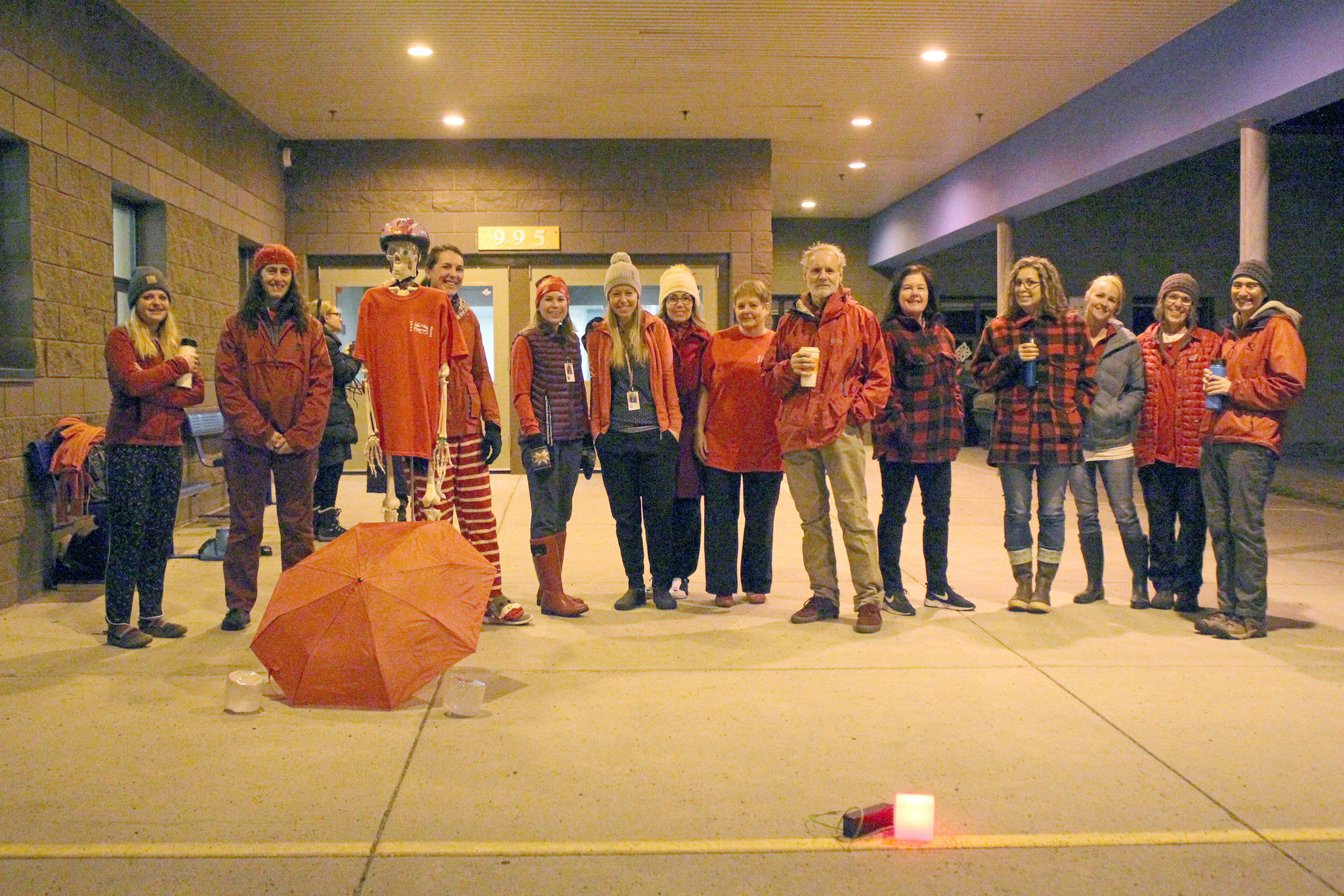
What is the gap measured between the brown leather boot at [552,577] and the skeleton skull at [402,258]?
144cm

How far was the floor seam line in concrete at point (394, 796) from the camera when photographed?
2586 millimetres

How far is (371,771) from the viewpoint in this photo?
10.6 ft

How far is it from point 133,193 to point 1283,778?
7622mm

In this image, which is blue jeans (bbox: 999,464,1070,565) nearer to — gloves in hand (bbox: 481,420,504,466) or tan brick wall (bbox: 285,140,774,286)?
gloves in hand (bbox: 481,420,504,466)

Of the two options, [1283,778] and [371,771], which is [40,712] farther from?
[1283,778]

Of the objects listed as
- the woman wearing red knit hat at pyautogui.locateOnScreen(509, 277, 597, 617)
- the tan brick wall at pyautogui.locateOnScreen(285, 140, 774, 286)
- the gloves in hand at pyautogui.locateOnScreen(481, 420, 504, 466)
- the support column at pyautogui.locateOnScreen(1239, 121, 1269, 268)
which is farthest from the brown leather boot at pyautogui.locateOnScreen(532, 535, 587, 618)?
the tan brick wall at pyautogui.locateOnScreen(285, 140, 774, 286)

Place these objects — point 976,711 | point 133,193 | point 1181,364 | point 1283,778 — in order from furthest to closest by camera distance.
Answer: point 133,193 → point 1181,364 → point 976,711 → point 1283,778

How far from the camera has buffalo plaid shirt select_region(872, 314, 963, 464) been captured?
522 centimetres

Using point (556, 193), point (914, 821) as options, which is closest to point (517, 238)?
point (556, 193)

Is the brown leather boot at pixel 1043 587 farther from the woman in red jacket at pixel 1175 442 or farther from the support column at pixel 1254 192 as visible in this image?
the support column at pixel 1254 192

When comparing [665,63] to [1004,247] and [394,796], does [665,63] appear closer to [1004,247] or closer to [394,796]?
[1004,247]

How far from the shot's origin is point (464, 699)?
146 inches

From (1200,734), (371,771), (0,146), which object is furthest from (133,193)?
(1200,734)

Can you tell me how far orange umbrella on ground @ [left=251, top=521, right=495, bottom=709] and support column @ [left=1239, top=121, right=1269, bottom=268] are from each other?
6.66 metres
